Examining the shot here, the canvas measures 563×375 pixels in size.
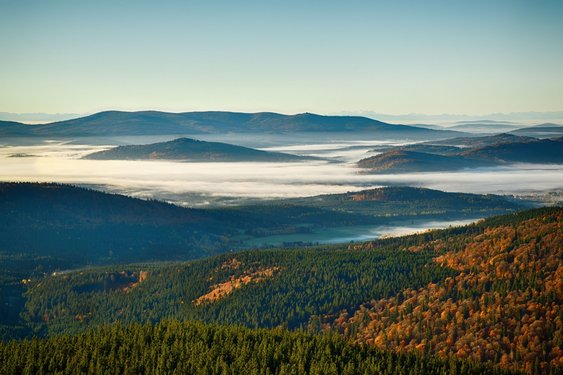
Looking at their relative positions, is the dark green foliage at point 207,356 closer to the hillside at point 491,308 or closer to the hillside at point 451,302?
the hillside at point 451,302

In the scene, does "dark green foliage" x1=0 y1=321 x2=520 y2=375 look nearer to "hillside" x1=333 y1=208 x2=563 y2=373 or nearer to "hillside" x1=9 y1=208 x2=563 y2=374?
"hillside" x1=9 y1=208 x2=563 y2=374

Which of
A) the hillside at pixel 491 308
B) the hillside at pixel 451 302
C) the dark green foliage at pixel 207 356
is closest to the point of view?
the dark green foliage at pixel 207 356

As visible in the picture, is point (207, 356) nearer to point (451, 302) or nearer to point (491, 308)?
point (491, 308)

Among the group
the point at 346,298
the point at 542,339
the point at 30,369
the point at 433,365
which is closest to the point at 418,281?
the point at 346,298

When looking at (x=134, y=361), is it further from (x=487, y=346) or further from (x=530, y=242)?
(x=530, y=242)

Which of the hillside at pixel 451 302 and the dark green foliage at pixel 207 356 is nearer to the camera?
the dark green foliage at pixel 207 356

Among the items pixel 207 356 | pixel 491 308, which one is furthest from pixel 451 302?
pixel 207 356

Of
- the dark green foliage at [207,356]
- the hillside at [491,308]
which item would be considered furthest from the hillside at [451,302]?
the dark green foliage at [207,356]

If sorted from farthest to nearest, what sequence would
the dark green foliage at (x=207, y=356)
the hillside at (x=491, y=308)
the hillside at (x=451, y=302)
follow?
1. the hillside at (x=451, y=302)
2. the hillside at (x=491, y=308)
3. the dark green foliage at (x=207, y=356)
